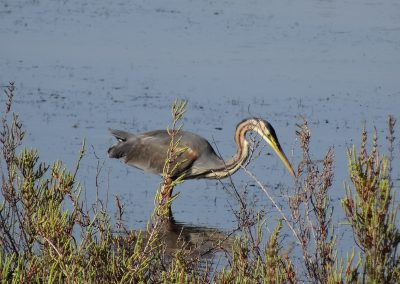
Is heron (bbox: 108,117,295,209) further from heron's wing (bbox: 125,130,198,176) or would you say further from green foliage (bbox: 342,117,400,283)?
green foliage (bbox: 342,117,400,283)

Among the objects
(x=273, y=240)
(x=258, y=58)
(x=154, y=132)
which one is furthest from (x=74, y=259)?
(x=258, y=58)

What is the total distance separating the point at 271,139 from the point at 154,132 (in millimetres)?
1424

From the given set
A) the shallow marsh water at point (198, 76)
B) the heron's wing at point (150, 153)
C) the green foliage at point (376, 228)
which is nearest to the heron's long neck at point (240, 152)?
the shallow marsh water at point (198, 76)

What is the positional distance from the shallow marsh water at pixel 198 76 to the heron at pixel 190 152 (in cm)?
23

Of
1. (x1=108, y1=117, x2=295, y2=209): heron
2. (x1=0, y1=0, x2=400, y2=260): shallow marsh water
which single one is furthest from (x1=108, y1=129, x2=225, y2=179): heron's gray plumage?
(x1=0, y1=0, x2=400, y2=260): shallow marsh water

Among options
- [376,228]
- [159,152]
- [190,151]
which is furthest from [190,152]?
[376,228]

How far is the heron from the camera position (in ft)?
35.1

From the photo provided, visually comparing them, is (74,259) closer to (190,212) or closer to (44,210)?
(44,210)

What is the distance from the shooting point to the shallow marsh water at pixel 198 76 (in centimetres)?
1177

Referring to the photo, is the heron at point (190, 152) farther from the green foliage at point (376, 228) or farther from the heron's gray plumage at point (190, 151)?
the green foliage at point (376, 228)

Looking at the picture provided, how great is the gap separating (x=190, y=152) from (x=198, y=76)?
5.26 meters

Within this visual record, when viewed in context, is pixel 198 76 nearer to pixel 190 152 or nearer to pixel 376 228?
pixel 190 152

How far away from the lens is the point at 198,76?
1609cm

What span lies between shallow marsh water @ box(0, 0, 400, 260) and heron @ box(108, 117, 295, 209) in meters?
0.23
